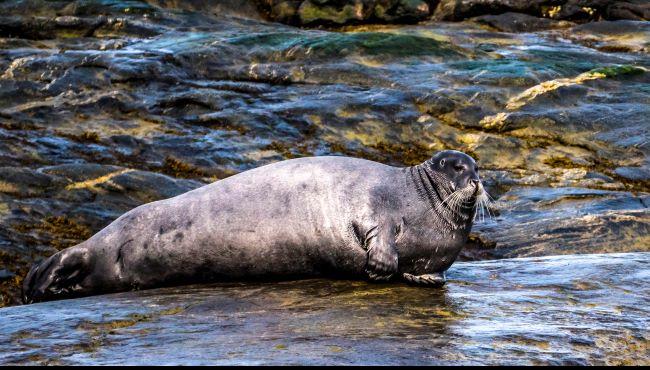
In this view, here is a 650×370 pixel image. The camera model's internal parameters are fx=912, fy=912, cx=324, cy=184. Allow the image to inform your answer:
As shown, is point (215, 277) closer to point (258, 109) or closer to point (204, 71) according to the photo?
point (258, 109)

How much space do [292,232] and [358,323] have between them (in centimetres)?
159

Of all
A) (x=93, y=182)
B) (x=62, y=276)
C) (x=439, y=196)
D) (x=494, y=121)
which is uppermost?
(x=439, y=196)

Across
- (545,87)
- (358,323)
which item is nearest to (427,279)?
(358,323)

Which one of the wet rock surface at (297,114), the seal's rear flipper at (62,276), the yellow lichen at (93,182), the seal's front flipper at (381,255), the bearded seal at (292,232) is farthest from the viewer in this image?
the yellow lichen at (93,182)

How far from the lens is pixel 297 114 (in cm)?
1266

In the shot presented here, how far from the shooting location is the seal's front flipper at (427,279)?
235 inches

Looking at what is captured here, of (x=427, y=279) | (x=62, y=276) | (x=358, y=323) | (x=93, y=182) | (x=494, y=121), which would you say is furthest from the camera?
(x=494, y=121)

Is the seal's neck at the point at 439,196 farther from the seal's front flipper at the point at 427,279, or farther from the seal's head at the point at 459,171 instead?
the seal's front flipper at the point at 427,279

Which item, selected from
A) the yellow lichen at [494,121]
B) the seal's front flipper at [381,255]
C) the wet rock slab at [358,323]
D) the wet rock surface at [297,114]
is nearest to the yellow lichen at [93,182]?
the wet rock surface at [297,114]

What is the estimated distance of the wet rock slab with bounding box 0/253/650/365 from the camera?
12.7 ft

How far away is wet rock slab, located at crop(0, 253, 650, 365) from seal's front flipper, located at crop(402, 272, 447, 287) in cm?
8

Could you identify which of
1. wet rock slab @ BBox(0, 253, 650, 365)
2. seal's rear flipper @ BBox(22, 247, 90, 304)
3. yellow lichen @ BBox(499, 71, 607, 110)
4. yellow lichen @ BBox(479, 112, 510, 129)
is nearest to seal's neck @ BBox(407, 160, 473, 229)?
wet rock slab @ BBox(0, 253, 650, 365)

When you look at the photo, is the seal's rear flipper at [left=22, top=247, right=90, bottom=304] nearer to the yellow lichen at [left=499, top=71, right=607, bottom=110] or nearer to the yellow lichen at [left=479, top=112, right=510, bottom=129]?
the yellow lichen at [left=479, top=112, right=510, bottom=129]

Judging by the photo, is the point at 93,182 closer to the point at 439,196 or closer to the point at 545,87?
the point at 439,196
